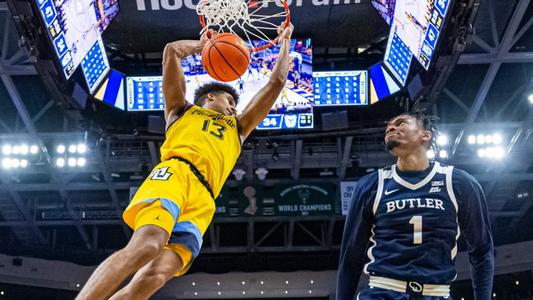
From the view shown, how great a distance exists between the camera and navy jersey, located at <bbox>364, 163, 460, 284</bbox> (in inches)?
134

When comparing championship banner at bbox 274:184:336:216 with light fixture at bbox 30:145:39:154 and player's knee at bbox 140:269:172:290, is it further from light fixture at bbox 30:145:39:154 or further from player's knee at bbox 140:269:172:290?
player's knee at bbox 140:269:172:290

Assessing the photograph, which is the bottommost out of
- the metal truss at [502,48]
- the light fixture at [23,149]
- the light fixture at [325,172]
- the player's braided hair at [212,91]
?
the player's braided hair at [212,91]

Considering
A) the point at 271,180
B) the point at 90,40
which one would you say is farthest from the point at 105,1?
the point at 271,180

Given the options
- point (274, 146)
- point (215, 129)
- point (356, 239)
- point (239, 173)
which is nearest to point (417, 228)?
point (356, 239)

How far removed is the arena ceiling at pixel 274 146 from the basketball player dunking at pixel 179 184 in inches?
244

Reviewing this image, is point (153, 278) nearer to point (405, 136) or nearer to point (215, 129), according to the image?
point (215, 129)

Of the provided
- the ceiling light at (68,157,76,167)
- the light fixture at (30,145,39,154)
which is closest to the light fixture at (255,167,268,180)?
the ceiling light at (68,157,76,167)

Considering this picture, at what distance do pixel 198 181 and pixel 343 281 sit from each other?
4.38 ft

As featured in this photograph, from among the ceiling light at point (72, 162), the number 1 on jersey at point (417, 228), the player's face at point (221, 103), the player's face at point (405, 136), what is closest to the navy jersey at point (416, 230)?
the number 1 on jersey at point (417, 228)

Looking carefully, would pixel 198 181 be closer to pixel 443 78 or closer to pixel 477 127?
pixel 443 78

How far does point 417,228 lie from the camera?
3.50 m

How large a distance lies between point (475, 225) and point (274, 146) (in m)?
10.3

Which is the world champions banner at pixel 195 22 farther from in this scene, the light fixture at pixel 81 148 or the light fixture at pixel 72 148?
the light fixture at pixel 72 148

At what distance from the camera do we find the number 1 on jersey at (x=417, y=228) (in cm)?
347
